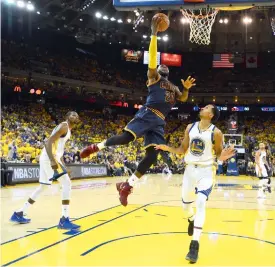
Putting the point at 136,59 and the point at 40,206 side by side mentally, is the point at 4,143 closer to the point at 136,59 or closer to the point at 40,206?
the point at 40,206

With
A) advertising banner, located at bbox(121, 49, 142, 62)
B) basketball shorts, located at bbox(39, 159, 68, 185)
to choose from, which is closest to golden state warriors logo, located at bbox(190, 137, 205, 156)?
basketball shorts, located at bbox(39, 159, 68, 185)

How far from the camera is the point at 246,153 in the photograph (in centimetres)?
3216

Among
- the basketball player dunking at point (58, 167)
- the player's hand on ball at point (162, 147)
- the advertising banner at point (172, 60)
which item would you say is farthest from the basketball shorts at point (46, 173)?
the advertising banner at point (172, 60)

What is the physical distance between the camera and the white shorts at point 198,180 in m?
4.85

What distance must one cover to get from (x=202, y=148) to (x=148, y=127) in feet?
2.69

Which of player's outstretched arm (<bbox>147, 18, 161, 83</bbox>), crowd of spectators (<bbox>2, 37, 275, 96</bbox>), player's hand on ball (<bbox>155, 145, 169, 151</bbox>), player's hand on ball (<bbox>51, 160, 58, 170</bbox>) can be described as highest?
crowd of spectators (<bbox>2, 37, 275, 96</bbox>)

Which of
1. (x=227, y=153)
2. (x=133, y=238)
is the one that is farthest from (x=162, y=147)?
(x=133, y=238)

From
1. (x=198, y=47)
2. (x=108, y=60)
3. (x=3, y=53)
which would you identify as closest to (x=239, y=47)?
(x=198, y=47)

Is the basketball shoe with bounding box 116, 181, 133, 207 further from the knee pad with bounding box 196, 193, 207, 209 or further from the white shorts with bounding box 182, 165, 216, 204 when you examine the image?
the knee pad with bounding box 196, 193, 207, 209

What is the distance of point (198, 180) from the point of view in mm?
4961

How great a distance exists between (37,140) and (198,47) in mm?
23284

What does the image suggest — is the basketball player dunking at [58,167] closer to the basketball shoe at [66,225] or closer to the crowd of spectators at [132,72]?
the basketball shoe at [66,225]

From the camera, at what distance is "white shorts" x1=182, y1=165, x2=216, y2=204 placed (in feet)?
15.9

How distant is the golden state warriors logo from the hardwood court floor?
1318 mm
